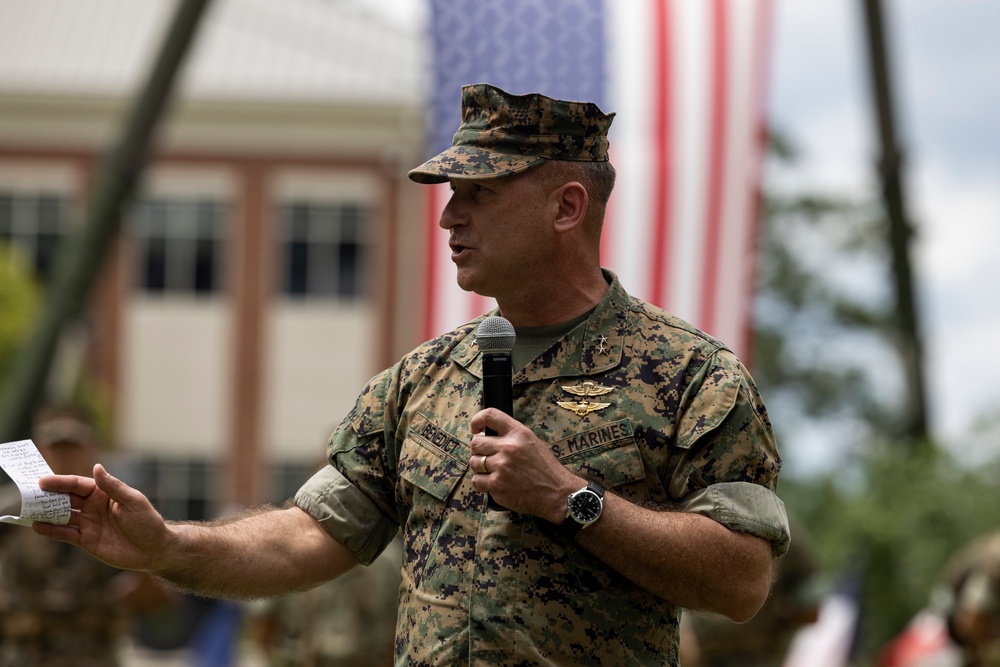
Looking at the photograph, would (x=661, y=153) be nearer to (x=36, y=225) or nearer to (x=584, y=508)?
(x=584, y=508)

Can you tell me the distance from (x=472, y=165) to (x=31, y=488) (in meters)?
1.09

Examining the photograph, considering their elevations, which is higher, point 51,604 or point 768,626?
point 51,604

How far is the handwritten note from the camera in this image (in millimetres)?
3191

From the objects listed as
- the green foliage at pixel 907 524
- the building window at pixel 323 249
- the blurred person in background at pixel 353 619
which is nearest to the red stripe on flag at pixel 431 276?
the blurred person in background at pixel 353 619

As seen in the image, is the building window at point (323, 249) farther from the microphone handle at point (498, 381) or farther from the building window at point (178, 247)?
the microphone handle at point (498, 381)

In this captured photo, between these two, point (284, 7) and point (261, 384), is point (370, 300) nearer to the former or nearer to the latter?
point (261, 384)

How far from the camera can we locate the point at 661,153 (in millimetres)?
7539

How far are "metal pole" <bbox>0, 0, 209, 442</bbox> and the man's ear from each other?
5944mm

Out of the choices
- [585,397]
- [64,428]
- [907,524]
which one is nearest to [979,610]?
[64,428]

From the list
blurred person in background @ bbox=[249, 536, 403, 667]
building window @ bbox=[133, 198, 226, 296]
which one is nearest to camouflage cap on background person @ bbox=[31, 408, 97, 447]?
blurred person in background @ bbox=[249, 536, 403, 667]

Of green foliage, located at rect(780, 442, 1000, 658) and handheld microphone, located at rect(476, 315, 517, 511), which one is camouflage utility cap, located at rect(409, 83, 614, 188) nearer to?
handheld microphone, located at rect(476, 315, 517, 511)

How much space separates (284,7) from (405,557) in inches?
1103

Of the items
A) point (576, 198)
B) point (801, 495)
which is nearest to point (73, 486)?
point (576, 198)

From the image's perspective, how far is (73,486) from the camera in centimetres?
327
